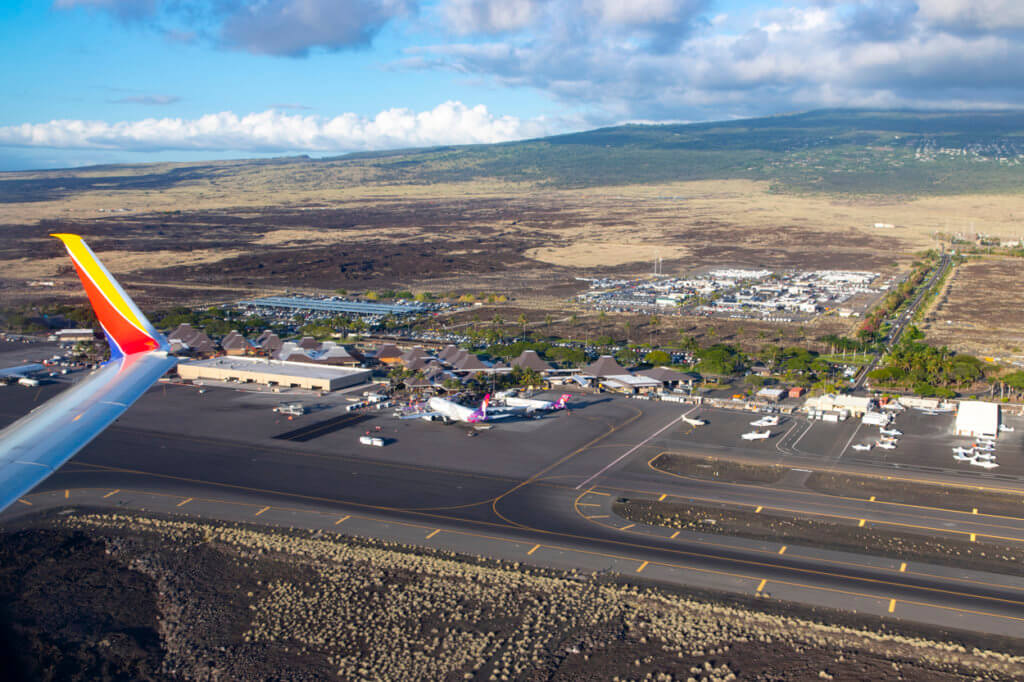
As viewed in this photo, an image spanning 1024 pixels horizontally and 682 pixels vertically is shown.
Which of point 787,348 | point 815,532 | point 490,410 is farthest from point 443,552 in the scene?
point 787,348

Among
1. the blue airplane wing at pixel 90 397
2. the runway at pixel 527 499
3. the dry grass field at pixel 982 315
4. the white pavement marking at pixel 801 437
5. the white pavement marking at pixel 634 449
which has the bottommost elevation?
the dry grass field at pixel 982 315

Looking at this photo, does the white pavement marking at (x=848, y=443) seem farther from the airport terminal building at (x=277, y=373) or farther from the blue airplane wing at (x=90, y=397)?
the blue airplane wing at (x=90, y=397)

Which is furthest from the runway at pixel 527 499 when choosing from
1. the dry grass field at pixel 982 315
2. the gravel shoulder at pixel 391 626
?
the dry grass field at pixel 982 315

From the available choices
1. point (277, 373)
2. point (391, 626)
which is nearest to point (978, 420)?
point (391, 626)

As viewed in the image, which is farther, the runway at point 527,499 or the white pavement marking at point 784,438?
the white pavement marking at point 784,438

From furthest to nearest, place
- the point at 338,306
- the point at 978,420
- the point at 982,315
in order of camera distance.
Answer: the point at 338,306, the point at 982,315, the point at 978,420

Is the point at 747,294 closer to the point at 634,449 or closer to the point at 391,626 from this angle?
the point at 634,449
